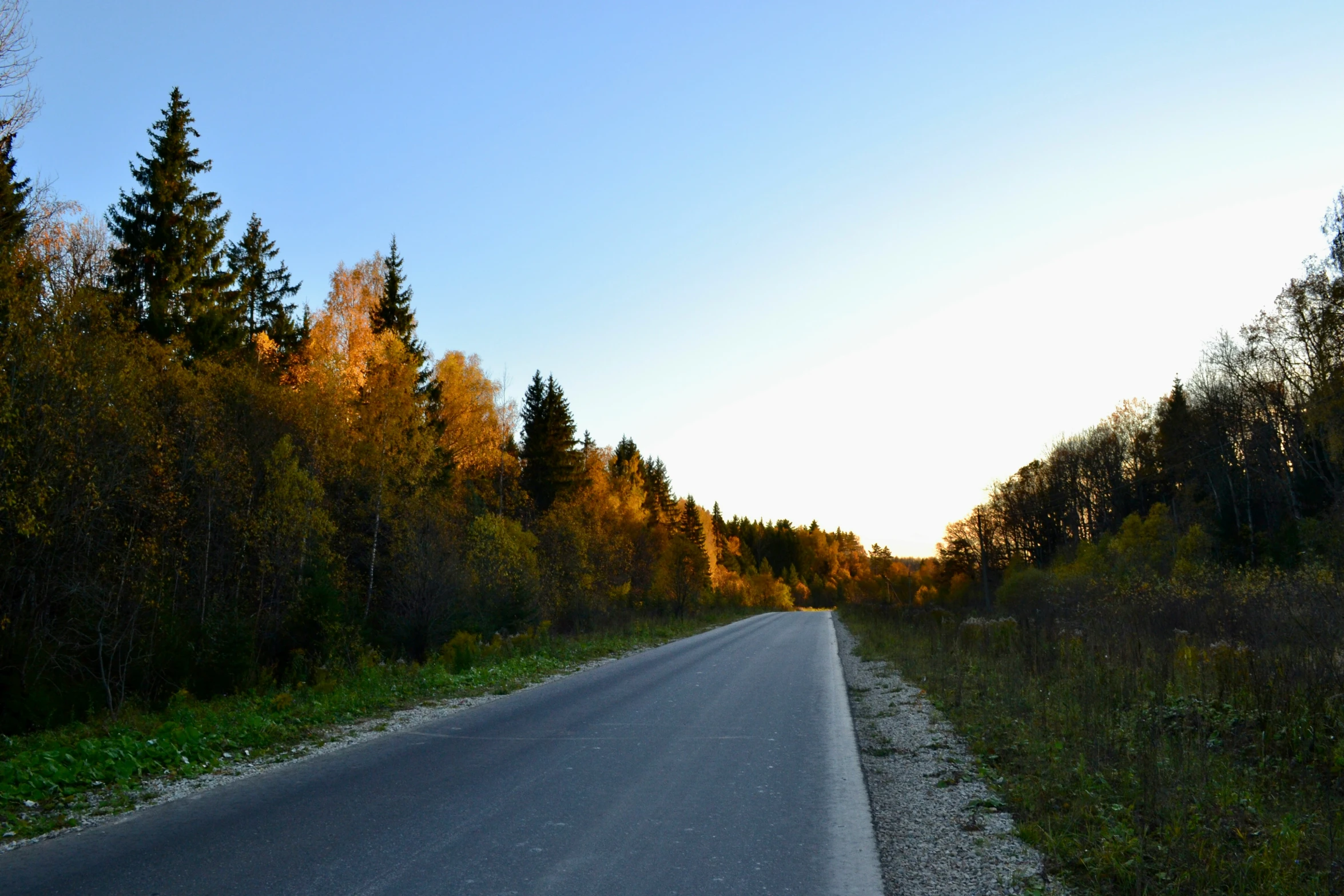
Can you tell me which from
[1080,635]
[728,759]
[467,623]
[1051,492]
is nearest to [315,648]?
[467,623]

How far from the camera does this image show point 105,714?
14898 millimetres

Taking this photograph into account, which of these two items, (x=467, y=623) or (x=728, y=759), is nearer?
(x=728, y=759)

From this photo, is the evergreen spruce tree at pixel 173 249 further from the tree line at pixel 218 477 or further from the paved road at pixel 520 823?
the paved road at pixel 520 823

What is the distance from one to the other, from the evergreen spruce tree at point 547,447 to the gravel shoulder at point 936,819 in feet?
128

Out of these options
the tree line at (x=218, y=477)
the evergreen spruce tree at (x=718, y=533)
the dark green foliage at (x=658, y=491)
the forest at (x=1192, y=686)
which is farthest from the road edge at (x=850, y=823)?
the evergreen spruce tree at (x=718, y=533)

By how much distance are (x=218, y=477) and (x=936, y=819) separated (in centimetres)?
2040

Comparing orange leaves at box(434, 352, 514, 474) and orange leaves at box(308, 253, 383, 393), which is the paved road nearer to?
orange leaves at box(308, 253, 383, 393)

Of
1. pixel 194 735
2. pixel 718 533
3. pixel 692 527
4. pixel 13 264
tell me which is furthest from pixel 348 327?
pixel 718 533

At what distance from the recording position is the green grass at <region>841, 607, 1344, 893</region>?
5.09 m

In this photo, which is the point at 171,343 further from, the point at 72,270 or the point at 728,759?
the point at 728,759

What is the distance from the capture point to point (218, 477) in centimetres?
2111

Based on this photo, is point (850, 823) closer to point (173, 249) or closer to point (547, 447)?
point (173, 249)

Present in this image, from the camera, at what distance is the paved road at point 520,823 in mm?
4926

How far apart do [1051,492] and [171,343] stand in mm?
76076
